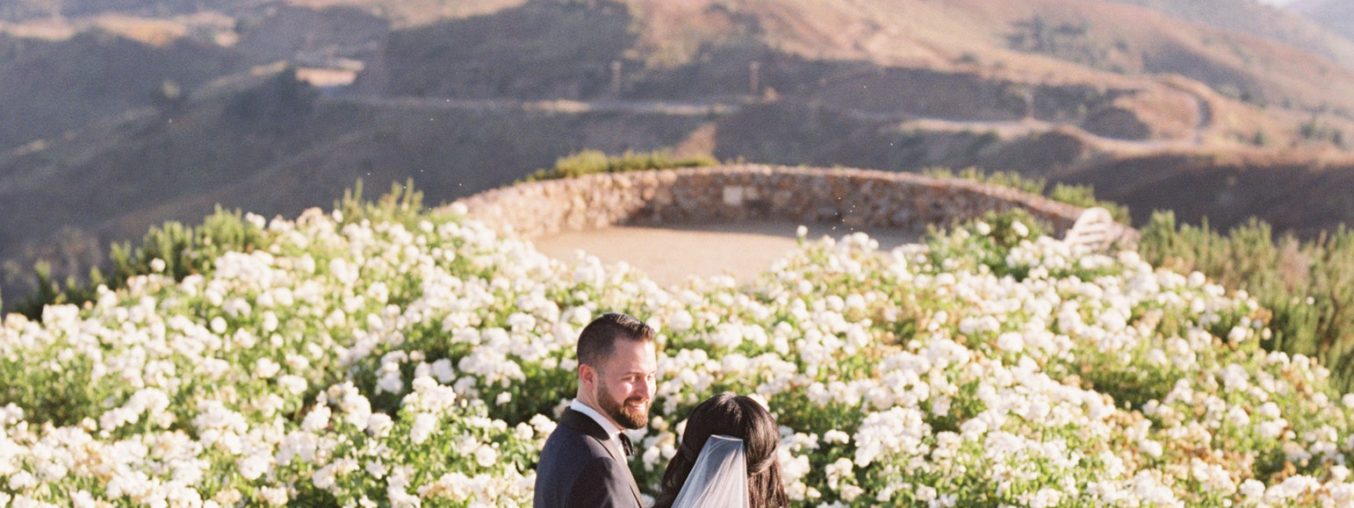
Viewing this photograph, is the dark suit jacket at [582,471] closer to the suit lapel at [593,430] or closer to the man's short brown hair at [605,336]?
the suit lapel at [593,430]

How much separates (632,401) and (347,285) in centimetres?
717

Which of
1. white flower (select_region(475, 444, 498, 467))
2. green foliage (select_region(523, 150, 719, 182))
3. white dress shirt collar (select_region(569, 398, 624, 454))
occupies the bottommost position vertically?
green foliage (select_region(523, 150, 719, 182))

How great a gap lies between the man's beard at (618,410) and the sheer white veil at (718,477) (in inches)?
9.9

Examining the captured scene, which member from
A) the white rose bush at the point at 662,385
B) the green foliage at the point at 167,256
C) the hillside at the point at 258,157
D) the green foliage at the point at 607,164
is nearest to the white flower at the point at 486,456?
the white rose bush at the point at 662,385

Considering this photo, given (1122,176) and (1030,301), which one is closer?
(1030,301)

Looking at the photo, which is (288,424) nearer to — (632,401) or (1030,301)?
(632,401)

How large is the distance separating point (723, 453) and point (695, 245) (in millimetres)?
12750

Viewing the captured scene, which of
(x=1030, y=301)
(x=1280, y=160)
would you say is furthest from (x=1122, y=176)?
(x=1030, y=301)

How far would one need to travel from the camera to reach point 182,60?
13138 cm

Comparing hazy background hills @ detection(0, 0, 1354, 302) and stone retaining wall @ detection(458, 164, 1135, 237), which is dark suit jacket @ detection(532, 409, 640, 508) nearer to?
stone retaining wall @ detection(458, 164, 1135, 237)

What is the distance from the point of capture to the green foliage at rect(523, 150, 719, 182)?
18.5 meters

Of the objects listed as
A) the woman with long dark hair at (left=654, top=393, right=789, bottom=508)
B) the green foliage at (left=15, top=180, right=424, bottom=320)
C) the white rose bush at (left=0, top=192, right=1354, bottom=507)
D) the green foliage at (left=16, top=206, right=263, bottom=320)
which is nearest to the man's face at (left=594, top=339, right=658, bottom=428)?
the woman with long dark hair at (left=654, top=393, right=789, bottom=508)

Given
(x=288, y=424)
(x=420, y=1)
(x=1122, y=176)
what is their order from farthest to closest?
1. (x=420, y=1)
2. (x=1122, y=176)
3. (x=288, y=424)

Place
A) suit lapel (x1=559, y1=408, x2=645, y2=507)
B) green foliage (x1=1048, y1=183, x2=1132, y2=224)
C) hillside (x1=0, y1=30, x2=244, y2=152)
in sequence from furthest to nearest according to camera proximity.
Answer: hillside (x1=0, y1=30, x2=244, y2=152) < green foliage (x1=1048, y1=183, x2=1132, y2=224) < suit lapel (x1=559, y1=408, x2=645, y2=507)
